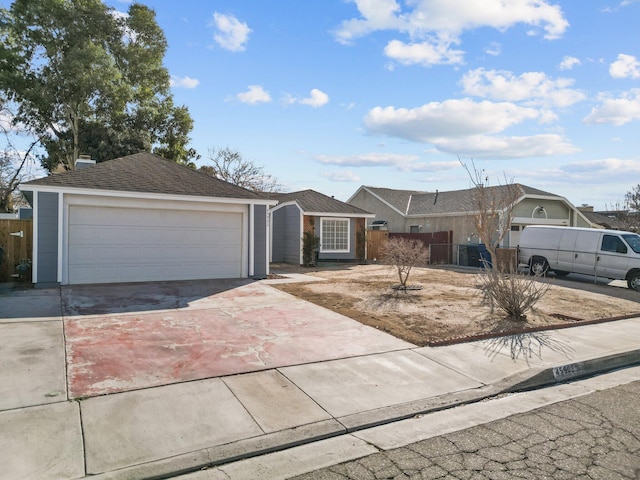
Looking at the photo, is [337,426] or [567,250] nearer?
[337,426]

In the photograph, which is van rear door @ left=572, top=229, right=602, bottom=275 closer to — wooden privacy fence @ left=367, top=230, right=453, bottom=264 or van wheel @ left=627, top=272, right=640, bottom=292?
van wheel @ left=627, top=272, right=640, bottom=292

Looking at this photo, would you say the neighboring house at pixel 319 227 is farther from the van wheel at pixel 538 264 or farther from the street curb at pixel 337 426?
the street curb at pixel 337 426

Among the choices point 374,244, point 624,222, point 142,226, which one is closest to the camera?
point 142,226

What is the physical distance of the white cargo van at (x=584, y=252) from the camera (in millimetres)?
15422

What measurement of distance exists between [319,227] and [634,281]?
13.3 metres

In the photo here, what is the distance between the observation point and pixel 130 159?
15.2 meters

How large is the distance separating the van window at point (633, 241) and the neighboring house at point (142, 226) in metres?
12.8

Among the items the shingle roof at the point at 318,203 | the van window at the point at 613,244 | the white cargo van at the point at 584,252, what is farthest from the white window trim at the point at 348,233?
the van window at the point at 613,244

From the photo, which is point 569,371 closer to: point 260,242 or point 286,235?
point 260,242

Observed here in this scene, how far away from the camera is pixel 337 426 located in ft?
14.6

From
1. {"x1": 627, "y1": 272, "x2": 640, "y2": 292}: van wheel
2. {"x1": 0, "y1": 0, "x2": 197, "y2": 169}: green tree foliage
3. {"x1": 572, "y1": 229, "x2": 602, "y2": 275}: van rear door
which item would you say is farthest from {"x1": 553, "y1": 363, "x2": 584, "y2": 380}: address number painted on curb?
{"x1": 0, "y1": 0, "x2": 197, "y2": 169}: green tree foliage

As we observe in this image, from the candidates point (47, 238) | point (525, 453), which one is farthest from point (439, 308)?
point (47, 238)

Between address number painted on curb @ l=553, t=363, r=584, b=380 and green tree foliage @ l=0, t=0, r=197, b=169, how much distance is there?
2746 centimetres

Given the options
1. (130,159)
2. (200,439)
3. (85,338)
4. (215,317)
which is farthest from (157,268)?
(200,439)
